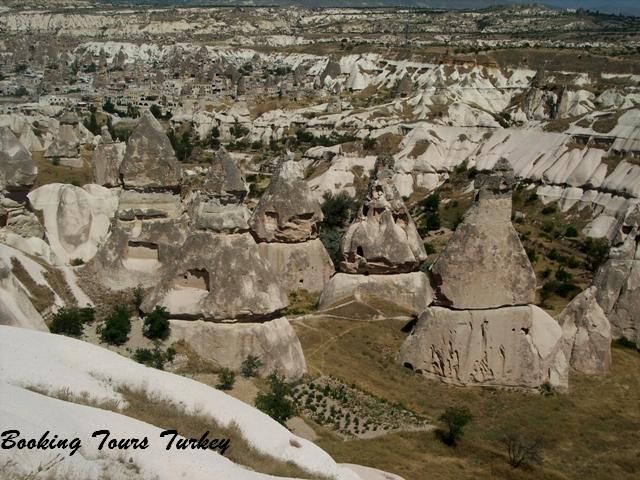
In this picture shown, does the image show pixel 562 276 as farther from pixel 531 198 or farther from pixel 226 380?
pixel 226 380

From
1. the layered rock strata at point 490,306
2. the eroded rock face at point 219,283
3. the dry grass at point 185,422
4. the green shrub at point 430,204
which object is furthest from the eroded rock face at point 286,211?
the green shrub at point 430,204

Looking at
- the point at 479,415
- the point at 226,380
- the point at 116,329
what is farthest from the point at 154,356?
the point at 479,415

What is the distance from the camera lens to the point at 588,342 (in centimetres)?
1712

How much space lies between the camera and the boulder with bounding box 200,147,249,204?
Result: 13938 millimetres

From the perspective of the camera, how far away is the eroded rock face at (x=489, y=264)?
15547 mm

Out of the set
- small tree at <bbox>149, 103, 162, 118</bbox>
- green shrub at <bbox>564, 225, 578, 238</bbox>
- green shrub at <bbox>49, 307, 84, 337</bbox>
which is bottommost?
small tree at <bbox>149, 103, 162, 118</bbox>

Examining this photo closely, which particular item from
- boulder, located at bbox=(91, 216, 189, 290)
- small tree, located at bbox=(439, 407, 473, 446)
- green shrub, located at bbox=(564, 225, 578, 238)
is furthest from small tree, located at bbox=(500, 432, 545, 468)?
green shrub, located at bbox=(564, 225, 578, 238)

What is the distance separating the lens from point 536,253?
101ft

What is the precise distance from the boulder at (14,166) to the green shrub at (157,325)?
7.15m

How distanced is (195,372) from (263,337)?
4.37 feet

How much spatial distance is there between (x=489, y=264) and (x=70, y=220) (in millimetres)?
11558

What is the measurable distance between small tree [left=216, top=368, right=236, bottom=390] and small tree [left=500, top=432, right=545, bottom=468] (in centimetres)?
463

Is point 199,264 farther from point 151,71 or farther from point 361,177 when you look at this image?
point 151,71

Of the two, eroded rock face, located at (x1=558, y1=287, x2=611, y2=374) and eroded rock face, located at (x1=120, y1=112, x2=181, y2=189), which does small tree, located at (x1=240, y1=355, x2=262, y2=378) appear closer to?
eroded rock face, located at (x1=120, y1=112, x2=181, y2=189)
